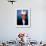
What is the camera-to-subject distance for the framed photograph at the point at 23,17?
273 inches

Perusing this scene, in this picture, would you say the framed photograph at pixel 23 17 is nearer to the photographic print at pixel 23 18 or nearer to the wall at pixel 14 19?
the photographic print at pixel 23 18

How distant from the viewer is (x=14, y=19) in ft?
22.7

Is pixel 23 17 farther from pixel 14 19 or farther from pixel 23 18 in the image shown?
pixel 14 19

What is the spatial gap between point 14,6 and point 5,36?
56.1 inches

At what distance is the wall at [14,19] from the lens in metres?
6.91

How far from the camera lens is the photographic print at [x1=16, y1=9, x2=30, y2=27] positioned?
6.93 metres

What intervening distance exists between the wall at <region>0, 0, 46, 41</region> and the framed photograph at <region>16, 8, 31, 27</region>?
0.14m

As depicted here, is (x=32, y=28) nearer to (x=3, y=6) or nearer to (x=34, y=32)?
(x=34, y=32)

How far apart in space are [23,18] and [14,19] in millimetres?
418

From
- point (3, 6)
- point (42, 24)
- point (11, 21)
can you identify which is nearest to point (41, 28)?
point (42, 24)

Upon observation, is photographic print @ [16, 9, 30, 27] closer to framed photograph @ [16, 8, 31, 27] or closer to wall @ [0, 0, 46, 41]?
framed photograph @ [16, 8, 31, 27]

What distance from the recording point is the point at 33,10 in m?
6.97

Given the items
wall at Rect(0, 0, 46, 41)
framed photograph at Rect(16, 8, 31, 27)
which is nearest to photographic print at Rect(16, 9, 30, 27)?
framed photograph at Rect(16, 8, 31, 27)

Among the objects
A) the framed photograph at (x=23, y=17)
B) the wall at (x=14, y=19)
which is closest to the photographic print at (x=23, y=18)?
the framed photograph at (x=23, y=17)
